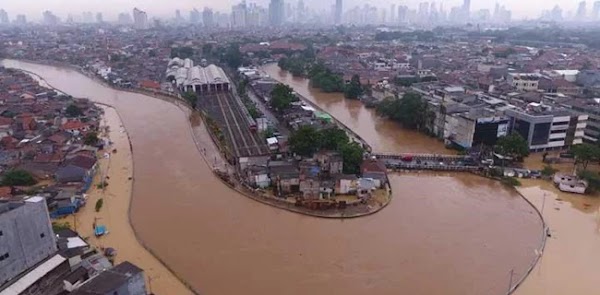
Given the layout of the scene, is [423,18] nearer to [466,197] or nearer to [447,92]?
[447,92]

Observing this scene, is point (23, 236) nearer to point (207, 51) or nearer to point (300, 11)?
point (207, 51)

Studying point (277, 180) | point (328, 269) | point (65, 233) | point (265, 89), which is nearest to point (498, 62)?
point (265, 89)

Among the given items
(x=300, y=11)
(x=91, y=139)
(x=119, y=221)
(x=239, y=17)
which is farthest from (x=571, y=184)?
(x=300, y=11)

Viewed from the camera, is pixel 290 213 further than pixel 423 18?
No

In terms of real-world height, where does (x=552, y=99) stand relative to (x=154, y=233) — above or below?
above

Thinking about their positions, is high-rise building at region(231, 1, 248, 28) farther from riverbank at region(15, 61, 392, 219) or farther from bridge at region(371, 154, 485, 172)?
bridge at region(371, 154, 485, 172)
